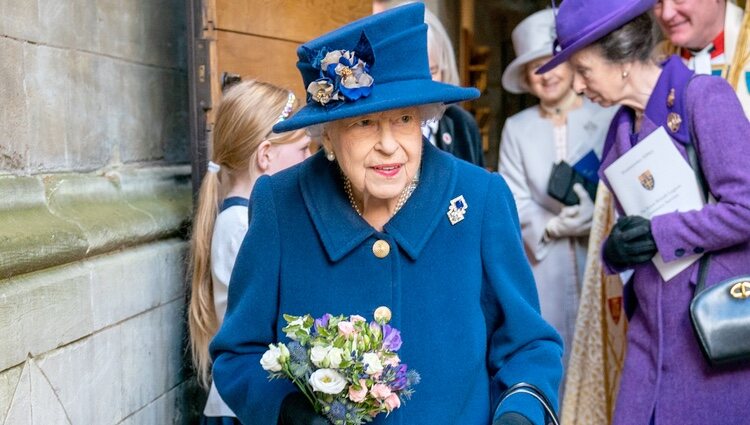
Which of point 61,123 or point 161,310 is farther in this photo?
point 161,310

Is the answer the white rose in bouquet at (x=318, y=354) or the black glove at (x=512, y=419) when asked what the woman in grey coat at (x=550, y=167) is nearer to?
the black glove at (x=512, y=419)

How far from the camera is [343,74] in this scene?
236 cm

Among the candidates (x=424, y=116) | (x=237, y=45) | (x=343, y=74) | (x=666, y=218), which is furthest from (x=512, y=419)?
(x=237, y=45)

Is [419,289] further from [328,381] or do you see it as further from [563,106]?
[563,106]

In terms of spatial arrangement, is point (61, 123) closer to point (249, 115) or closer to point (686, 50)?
point (249, 115)

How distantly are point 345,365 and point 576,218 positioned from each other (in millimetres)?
3186

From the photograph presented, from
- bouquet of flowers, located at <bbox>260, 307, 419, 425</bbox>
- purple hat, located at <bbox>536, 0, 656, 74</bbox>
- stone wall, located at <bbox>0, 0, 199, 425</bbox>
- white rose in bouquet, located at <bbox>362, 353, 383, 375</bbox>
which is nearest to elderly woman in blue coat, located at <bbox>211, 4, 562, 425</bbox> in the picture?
bouquet of flowers, located at <bbox>260, 307, 419, 425</bbox>

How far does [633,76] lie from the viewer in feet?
12.7

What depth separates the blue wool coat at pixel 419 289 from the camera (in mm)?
2500

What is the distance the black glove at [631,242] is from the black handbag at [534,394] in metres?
1.44

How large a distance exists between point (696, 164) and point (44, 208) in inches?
83.1

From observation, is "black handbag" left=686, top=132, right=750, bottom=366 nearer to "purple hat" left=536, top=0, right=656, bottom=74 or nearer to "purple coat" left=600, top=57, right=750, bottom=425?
"purple coat" left=600, top=57, right=750, bottom=425

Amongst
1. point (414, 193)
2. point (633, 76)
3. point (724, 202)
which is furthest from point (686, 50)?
point (414, 193)

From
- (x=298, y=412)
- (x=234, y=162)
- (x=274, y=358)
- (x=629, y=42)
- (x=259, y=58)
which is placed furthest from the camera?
(x=259, y=58)
